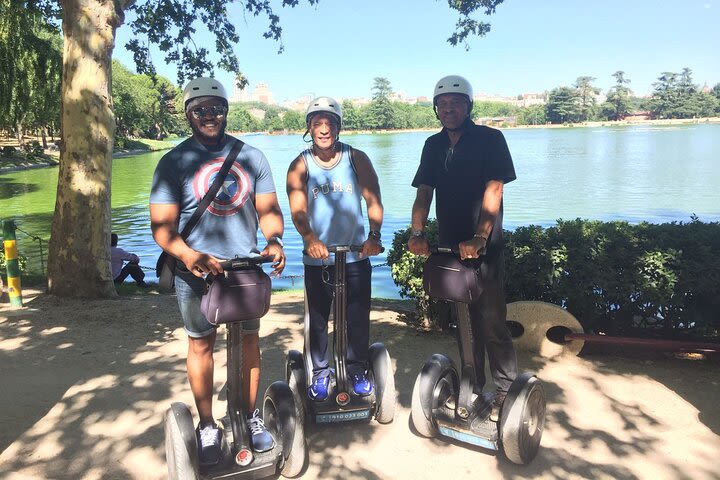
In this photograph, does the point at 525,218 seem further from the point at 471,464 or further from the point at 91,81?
the point at 471,464

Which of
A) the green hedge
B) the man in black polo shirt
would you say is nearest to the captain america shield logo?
the man in black polo shirt

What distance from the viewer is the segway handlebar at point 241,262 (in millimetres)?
2572

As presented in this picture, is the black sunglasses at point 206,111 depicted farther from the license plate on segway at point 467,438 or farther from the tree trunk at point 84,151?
the tree trunk at point 84,151

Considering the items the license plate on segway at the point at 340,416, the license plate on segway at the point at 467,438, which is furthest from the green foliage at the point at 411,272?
the license plate on segway at the point at 467,438

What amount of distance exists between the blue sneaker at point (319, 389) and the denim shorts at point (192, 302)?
88 centimetres

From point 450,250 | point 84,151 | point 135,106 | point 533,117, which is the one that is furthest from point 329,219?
point 533,117

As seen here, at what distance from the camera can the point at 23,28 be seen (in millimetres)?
17000

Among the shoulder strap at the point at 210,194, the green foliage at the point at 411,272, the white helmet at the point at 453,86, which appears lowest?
the green foliage at the point at 411,272

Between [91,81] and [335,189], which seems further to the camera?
[91,81]

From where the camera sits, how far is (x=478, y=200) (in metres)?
3.26

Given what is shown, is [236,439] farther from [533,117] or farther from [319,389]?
[533,117]

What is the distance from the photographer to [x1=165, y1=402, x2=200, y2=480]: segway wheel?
2.64m

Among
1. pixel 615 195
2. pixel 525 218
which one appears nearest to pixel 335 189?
pixel 525 218

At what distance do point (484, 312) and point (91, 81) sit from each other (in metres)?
→ 5.89
